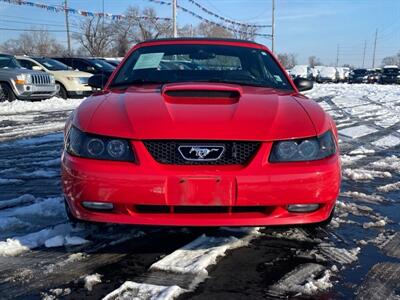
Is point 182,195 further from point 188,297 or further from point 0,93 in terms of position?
point 0,93

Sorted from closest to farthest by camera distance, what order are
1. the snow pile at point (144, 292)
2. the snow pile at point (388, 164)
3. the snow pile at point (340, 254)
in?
the snow pile at point (144, 292) → the snow pile at point (340, 254) → the snow pile at point (388, 164)

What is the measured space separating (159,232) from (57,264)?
0.78m

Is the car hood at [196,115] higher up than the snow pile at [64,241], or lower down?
higher up

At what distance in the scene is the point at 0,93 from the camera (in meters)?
13.0

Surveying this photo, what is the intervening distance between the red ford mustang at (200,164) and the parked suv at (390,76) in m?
39.6

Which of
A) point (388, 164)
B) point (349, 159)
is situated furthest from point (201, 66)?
point (388, 164)

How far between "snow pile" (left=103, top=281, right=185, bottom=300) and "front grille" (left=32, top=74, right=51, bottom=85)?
1194 cm

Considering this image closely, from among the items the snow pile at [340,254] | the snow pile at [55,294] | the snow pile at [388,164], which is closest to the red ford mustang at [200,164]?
the snow pile at [340,254]

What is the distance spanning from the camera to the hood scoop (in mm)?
3070

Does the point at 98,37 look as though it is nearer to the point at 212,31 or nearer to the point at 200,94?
the point at 212,31

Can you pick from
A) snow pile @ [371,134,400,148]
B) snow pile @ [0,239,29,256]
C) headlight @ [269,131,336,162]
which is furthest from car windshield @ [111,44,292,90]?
snow pile @ [371,134,400,148]

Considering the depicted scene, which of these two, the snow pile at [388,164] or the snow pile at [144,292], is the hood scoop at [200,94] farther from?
the snow pile at [388,164]

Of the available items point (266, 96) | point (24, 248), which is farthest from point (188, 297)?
point (266, 96)

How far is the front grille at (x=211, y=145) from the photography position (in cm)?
264
